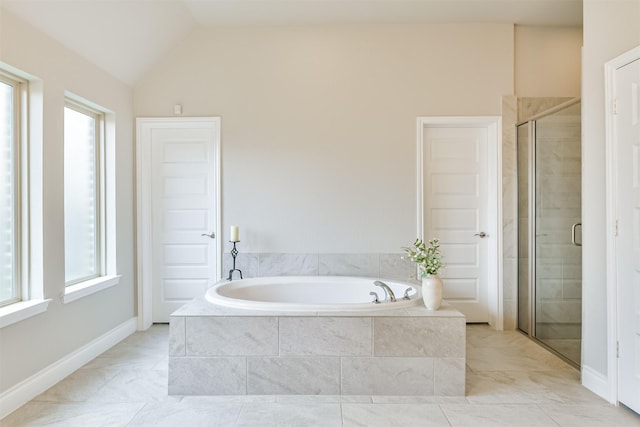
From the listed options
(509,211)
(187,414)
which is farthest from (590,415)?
(187,414)

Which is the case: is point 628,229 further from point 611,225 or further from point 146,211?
point 146,211

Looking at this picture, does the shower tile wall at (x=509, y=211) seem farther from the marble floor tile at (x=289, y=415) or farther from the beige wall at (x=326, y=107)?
the marble floor tile at (x=289, y=415)

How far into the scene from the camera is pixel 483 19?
10.6 ft

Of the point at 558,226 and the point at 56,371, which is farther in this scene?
the point at 558,226

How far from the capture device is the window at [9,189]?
2119 mm

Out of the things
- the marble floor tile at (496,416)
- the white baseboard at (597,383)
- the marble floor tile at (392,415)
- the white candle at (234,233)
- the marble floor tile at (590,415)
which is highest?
the white candle at (234,233)

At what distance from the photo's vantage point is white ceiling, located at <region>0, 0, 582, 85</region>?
2.63 m

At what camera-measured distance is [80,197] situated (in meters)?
2.80

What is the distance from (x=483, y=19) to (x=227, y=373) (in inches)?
135

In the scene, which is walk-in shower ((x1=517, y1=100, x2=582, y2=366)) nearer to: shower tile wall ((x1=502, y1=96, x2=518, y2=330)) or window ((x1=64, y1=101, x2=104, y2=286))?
shower tile wall ((x1=502, y1=96, x2=518, y2=330))

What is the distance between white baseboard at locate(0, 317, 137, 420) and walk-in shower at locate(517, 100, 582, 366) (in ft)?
11.1

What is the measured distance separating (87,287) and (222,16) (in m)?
2.40

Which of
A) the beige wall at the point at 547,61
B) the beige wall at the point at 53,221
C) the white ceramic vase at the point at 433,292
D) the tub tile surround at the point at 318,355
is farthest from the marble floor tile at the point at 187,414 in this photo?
the beige wall at the point at 547,61

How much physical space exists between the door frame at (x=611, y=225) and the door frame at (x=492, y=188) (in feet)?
4.02
